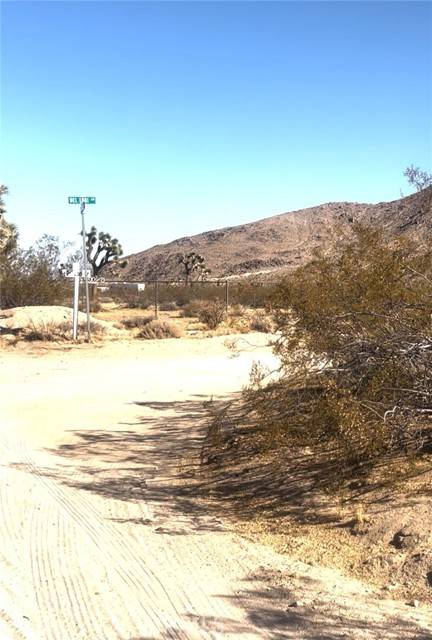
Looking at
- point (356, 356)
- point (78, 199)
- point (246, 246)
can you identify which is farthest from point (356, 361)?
point (246, 246)

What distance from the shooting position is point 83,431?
35.3 ft

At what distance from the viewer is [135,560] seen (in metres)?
5.60

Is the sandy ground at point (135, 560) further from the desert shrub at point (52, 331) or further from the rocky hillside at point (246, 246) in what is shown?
the rocky hillside at point (246, 246)

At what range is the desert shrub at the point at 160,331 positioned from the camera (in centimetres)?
2531

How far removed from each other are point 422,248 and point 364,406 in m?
2.88

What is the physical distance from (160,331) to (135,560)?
19945 millimetres

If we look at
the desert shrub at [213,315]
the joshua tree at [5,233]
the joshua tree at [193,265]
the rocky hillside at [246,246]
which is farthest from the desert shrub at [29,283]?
the rocky hillside at [246,246]

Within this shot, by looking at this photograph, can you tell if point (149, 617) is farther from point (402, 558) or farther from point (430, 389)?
point (430, 389)

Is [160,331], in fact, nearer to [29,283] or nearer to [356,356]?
[29,283]

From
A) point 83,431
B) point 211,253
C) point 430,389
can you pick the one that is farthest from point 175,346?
point 211,253

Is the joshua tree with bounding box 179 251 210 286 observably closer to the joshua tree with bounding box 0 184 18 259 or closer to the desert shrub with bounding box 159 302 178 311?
the desert shrub with bounding box 159 302 178 311

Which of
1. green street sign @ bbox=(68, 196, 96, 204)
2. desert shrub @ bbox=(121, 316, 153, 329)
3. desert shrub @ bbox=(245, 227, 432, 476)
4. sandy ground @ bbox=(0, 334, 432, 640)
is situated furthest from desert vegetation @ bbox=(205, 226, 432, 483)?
desert shrub @ bbox=(121, 316, 153, 329)

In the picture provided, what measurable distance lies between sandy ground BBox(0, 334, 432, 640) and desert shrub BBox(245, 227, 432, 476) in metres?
1.37

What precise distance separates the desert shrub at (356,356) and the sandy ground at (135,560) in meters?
1.37
